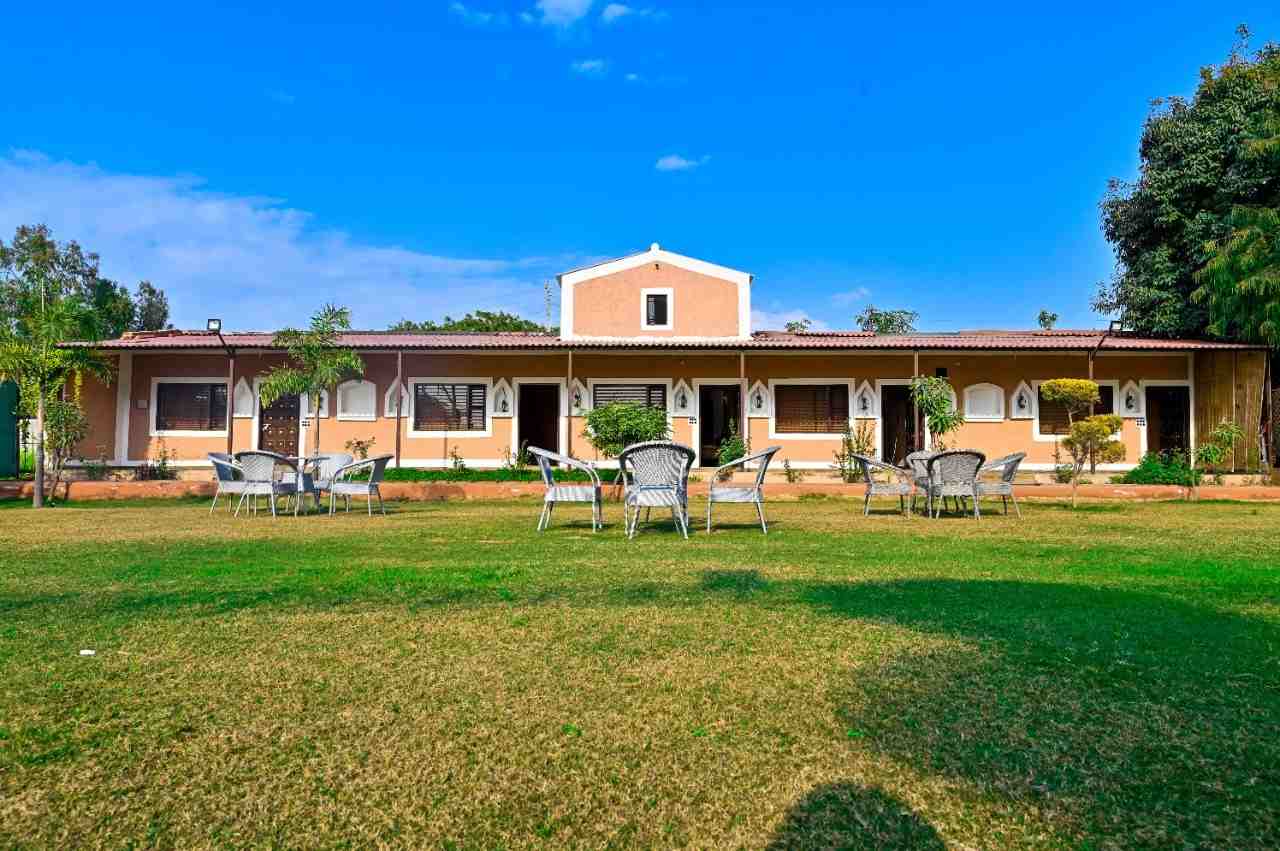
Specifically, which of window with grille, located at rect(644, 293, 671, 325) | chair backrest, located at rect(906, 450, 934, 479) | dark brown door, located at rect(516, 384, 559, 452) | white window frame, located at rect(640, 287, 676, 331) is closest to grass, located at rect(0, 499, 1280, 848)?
chair backrest, located at rect(906, 450, 934, 479)

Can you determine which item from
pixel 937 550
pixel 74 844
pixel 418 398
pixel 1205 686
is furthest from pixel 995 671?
pixel 418 398

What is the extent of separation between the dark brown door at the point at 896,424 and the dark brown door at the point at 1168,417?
4834 millimetres

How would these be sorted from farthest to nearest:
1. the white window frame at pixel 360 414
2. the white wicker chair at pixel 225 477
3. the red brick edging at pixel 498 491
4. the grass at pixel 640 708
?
the white window frame at pixel 360 414 < the red brick edging at pixel 498 491 < the white wicker chair at pixel 225 477 < the grass at pixel 640 708

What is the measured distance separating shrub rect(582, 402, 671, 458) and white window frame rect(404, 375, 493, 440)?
3974 millimetres

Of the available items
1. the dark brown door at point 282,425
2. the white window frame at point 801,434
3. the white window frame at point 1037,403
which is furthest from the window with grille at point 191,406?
the white window frame at point 1037,403

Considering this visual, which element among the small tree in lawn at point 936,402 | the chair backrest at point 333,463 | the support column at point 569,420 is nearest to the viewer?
the chair backrest at point 333,463

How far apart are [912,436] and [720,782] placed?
18.0m

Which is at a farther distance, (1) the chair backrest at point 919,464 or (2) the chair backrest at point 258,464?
(1) the chair backrest at point 919,464

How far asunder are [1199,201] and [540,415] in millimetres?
16333

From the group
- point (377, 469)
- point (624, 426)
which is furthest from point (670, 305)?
point (377, 469)

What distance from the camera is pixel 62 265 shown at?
36.7 metres

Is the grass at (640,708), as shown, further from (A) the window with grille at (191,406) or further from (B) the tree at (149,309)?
(B) the tree at (149,309)

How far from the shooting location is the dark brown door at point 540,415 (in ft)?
71.0

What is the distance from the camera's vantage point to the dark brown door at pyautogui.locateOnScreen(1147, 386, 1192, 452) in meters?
17.9
